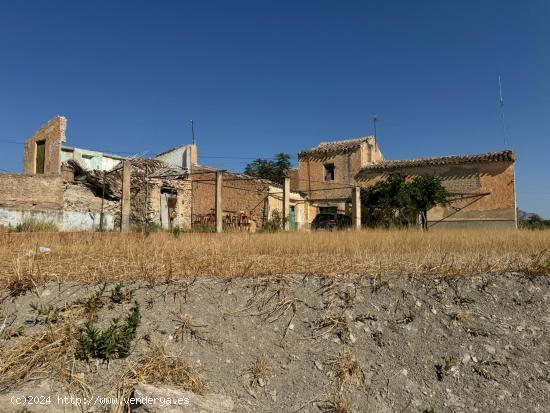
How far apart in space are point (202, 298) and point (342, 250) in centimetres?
309

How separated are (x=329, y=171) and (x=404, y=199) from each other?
21.7ft

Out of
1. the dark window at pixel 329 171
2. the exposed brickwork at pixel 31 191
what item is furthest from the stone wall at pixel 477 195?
the exposed brickwork at pixel 31 191

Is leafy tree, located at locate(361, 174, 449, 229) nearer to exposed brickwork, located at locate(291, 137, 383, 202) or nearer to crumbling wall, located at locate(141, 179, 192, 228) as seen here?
exposed brickwork, located at locate(291, 137, 383, 202)

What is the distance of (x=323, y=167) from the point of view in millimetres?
25203

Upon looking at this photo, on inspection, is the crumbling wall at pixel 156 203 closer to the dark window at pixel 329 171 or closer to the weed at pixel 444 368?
the dark window at pixel 329 171

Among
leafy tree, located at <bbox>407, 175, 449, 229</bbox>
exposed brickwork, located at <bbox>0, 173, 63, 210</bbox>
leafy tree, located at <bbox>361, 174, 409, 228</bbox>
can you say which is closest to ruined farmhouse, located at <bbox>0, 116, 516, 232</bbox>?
exposed brickwork, located at <bbox>0, 173, 63, 210</bbox>

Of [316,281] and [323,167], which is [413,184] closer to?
[323,167]

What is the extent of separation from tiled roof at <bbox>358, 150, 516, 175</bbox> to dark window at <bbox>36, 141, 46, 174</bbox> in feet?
60.5

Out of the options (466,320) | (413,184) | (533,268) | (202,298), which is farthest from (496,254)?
(413,184)

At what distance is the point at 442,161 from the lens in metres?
20.5

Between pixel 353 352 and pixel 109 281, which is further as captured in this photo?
pixel 109 281

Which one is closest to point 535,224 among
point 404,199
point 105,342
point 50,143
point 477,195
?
point 477,195

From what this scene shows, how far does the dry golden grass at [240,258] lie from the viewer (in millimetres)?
4441

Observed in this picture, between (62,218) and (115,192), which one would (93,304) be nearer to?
(62,218)
